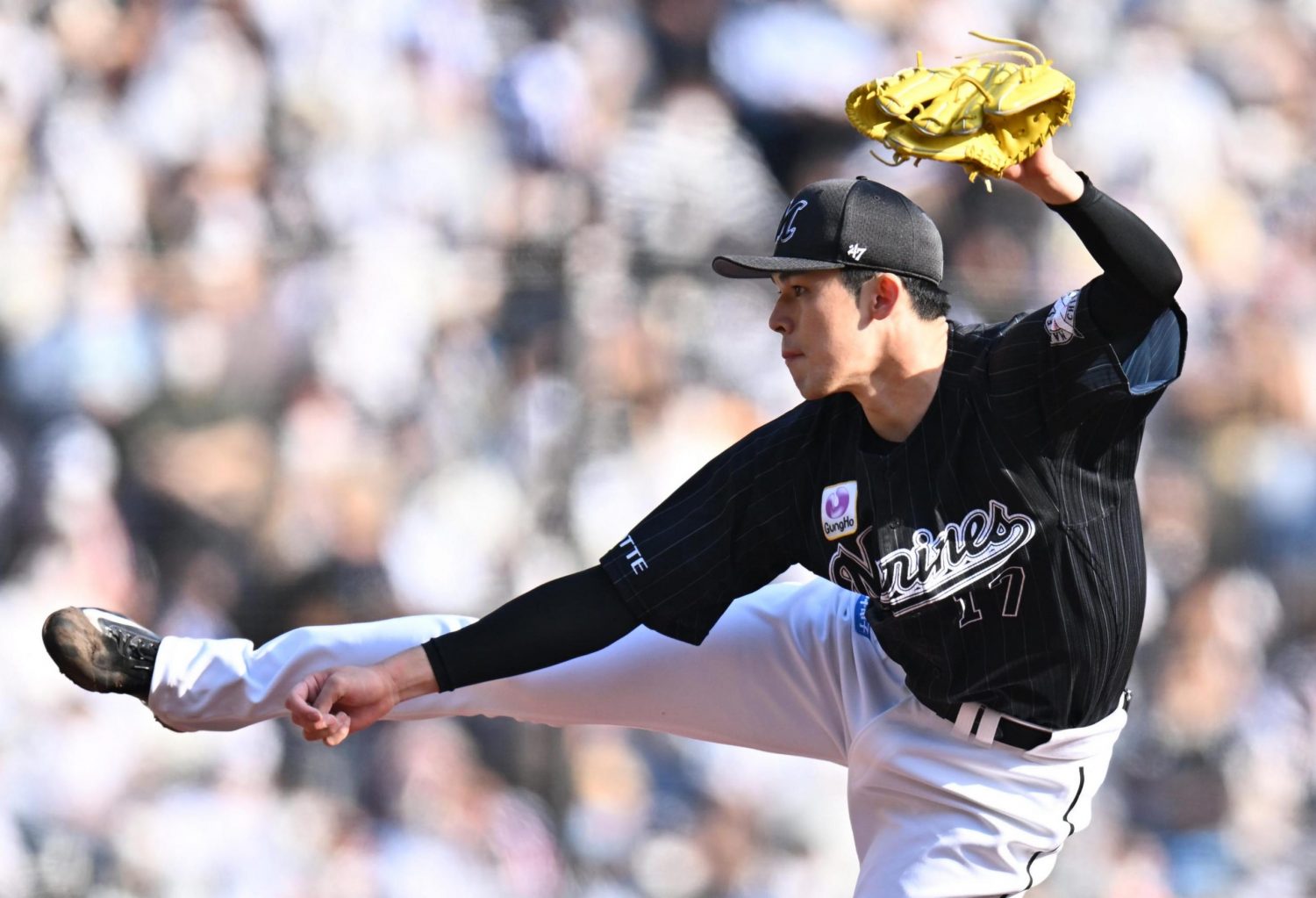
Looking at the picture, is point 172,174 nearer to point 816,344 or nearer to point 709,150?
point 709,150

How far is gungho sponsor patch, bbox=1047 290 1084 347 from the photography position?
102 inches

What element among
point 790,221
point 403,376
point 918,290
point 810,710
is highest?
point 790,221

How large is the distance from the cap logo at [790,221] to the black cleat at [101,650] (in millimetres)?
1506

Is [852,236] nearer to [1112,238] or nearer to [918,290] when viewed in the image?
[918,290]

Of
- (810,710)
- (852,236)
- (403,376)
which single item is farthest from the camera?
(403,376)

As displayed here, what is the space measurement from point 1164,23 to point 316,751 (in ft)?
11.7

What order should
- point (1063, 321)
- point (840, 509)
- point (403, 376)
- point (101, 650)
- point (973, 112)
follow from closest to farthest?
point (973, 112), point (1063, 321), point (840, 509), point (101, 650), point (403, 376)

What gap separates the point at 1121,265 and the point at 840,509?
732 mm

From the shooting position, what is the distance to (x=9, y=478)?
4449 millimetres

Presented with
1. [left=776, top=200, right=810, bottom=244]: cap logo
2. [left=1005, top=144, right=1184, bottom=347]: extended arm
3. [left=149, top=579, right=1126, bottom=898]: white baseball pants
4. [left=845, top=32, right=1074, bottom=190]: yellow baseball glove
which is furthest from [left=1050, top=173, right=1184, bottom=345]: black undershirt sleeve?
[left=149, top=579, right=1126, bottom=898]: white baseball pants

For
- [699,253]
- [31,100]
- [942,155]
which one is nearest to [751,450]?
[942,155]

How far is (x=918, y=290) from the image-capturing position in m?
2.89

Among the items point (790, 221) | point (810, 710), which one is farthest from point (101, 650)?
point (790, 221)

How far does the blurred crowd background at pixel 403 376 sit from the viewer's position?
4.49 metres
